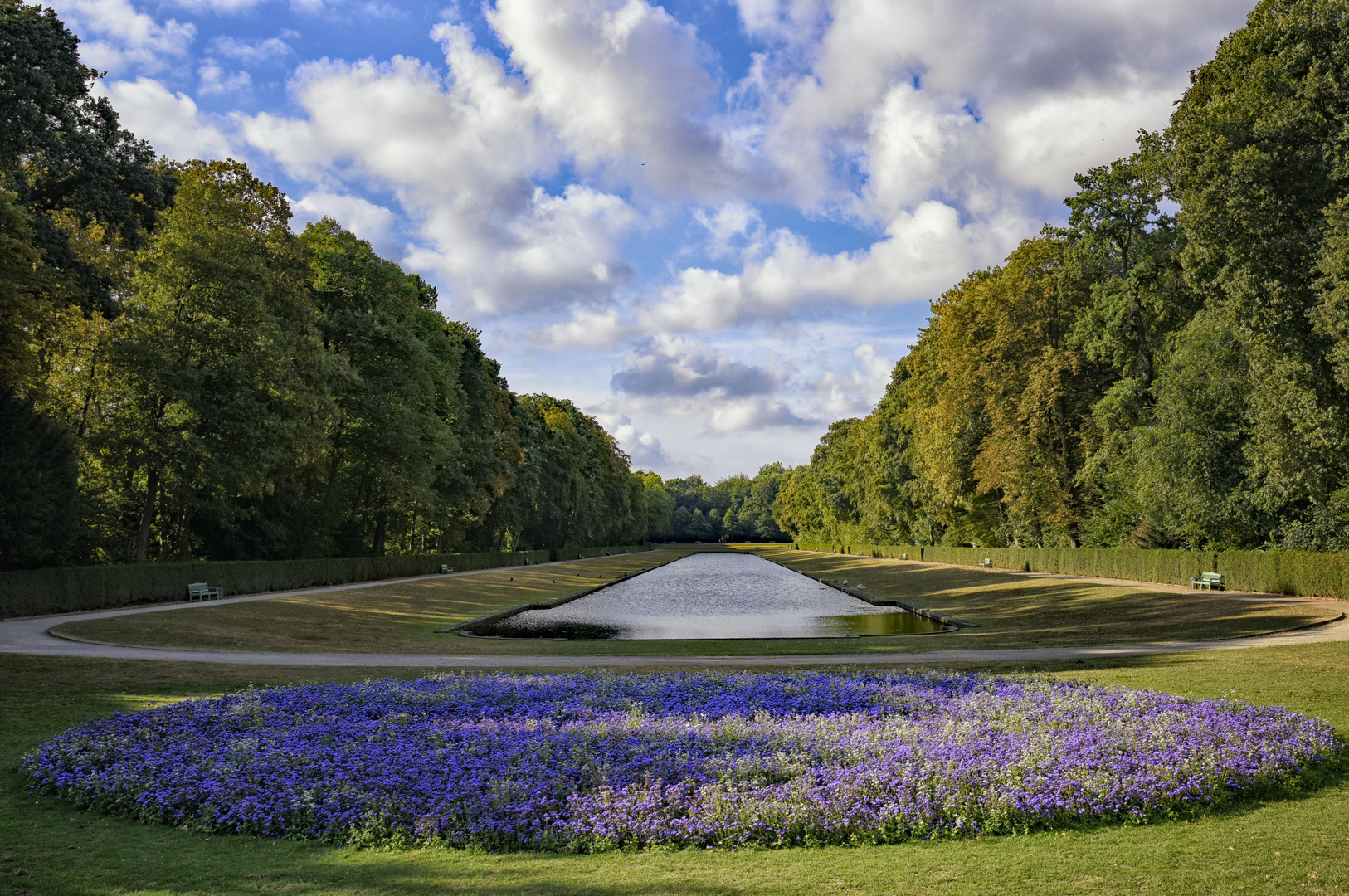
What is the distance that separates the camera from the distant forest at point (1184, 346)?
65.5ft

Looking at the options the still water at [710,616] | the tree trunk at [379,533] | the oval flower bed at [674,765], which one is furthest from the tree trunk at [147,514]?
the oval flower bed at [674,765]

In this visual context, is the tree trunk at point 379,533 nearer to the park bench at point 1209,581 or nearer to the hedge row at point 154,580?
the hedge row at point 154,580

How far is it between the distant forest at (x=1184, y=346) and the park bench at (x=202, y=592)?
28.4 m

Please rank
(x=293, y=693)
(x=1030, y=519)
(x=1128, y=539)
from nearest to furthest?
(x=293, y=693), (x=1128, y=539), (x=1030, y=519)

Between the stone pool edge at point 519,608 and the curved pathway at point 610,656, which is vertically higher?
the curved pathway at point 610,656

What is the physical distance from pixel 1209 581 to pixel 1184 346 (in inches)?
315

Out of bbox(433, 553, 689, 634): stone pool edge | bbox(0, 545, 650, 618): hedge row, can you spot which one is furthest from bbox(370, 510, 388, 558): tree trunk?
bbox(433, 553, 689, 634): stone pool edge

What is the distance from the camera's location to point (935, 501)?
57344mm

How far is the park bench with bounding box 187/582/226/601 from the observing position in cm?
2546

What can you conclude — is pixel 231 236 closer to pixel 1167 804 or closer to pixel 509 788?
pixel 509 788

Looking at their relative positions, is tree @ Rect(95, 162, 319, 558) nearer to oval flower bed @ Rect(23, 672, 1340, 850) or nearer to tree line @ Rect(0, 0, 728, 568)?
tree line @ Rect(0, 0, 728, 568)

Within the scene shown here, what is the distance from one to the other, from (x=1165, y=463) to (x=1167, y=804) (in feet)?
87.2

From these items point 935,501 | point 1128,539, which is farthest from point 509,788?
point 935,501

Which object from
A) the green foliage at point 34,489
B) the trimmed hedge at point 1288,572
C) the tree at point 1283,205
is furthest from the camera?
the trimmed hedge at point 1288,572
